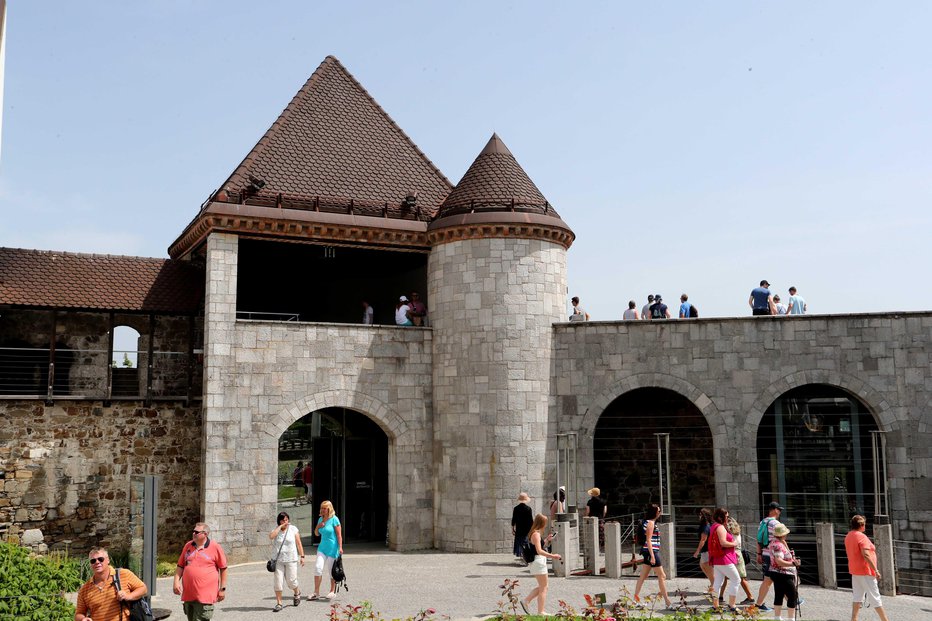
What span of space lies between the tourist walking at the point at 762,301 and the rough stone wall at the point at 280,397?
7913 millimetres

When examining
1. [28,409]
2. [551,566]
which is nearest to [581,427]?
[551,566]

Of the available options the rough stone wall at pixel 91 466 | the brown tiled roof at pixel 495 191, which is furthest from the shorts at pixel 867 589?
the rough stone wall at pixel 91 466

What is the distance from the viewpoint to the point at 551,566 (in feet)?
59.1

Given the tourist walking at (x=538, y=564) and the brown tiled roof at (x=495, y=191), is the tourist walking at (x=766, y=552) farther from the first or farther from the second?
the brown tiled roof at (x=495, y=191)

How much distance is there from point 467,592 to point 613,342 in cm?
813

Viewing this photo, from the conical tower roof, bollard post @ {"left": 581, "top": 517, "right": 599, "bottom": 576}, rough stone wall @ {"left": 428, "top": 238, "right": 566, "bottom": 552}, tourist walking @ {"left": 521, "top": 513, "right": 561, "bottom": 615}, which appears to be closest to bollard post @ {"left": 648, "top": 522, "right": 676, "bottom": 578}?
bollard post @ {"left": 581, "top": 517, "right": 599, "bottom": 576}

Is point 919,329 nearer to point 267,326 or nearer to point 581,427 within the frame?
point 581,427

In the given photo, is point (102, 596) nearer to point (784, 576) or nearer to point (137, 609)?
point (137, 609)

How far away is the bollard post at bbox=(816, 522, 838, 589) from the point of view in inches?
628

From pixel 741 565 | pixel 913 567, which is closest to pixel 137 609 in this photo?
pixel 741 565

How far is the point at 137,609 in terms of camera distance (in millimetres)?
9648

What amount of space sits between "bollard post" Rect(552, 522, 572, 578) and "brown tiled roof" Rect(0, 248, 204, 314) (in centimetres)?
1044

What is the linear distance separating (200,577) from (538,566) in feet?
15.0

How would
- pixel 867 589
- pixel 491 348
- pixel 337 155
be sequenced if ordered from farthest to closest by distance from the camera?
pixel 337 155
pixel 491 348
pixel 867 589
